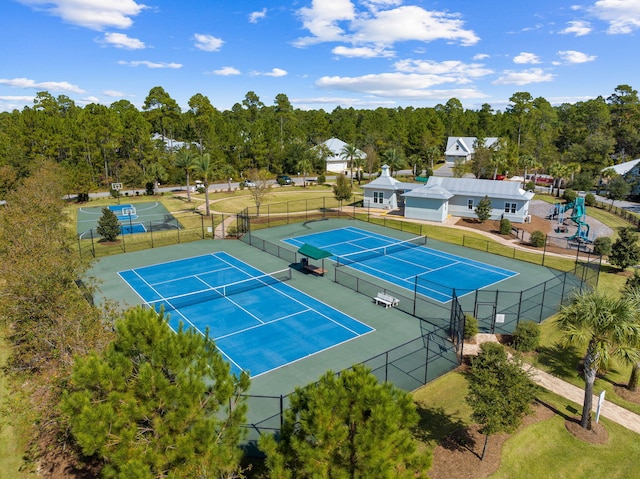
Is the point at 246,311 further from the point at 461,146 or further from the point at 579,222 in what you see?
the point at 461,146

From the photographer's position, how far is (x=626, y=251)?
32.5 m

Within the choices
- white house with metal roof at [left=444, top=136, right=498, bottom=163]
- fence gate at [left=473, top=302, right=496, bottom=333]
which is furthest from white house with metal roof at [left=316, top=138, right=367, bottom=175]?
fence gate at [left=473, top=302, right=496, bottom=333]

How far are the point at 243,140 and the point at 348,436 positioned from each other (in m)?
86.2

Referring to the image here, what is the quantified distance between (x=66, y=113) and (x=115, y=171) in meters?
37.2

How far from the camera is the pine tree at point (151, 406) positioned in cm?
901

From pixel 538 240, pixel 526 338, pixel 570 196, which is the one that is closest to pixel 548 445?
pixel 526 338

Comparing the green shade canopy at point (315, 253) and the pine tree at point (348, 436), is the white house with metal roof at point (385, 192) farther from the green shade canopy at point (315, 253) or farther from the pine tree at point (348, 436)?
the pine tree at point (348, 436)

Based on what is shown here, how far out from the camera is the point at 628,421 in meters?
17.0

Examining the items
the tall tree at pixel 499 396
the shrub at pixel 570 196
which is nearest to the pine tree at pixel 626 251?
the tall tree at pixel 499 396

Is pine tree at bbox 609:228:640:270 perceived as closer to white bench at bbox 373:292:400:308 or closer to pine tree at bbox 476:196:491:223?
pine tree at bbox 476:196:491:223

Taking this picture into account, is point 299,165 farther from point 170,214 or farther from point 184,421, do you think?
point 184,421

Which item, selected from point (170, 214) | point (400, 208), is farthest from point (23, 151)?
point (400, 208)

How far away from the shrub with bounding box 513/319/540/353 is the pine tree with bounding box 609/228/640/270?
16.2 meters

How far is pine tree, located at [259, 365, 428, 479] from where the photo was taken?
30.6 ft
